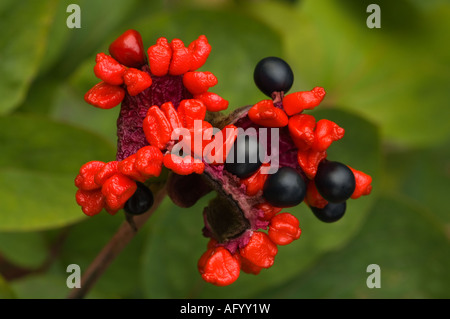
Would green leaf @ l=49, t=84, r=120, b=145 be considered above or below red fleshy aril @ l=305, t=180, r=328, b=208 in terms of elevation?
above

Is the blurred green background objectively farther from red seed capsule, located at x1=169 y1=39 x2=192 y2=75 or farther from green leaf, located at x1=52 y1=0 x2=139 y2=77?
red seed capsule, located at x1=169 y1=39 x2=192 y2=75

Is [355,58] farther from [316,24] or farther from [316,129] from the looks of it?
[316,129]

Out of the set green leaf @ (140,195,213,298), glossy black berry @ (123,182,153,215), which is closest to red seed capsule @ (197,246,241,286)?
glossy black berry @ (123,182,153,215)

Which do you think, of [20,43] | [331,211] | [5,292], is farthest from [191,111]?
[20,43]

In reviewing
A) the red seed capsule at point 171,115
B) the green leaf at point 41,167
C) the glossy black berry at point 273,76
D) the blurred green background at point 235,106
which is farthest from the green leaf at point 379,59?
the red seed capsule at point 171,115

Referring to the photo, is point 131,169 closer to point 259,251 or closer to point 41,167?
point 259,251

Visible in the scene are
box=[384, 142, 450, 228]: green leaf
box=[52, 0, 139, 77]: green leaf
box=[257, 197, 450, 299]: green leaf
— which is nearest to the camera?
box=[257, 197, 450, 299]: green leaf

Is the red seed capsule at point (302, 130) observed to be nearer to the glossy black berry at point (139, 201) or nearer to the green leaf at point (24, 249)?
the glossy black berry at point (139, 201)

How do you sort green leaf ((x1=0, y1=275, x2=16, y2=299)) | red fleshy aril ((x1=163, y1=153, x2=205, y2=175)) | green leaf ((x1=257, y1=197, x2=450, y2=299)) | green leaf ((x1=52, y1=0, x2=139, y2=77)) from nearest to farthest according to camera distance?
red fleshy aril ((x1=163, y1=153, x2=205, y2=175)), green leaf ((x1=0, y1=275, x2=16, y2=299)), green leaf ((x1=257, y1=197, x2=450, y2=299)), green leaf ((x1=52, y1=0, x2=139, y2=77))
